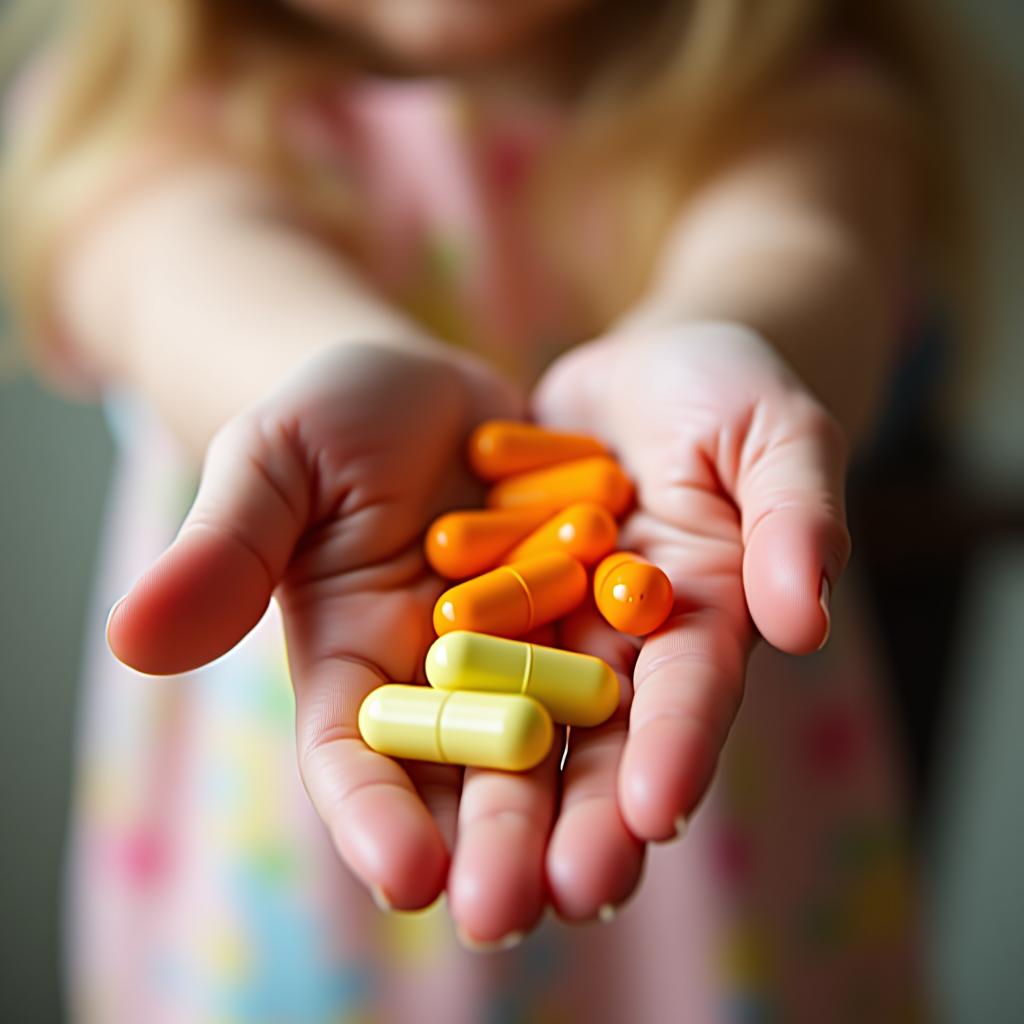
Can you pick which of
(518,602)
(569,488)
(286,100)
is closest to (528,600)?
(518,602)

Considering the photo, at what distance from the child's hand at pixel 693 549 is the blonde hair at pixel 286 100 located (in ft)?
1.39

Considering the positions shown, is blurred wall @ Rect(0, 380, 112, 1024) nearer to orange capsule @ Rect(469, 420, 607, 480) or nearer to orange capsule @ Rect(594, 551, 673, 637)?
orange capsule @ Rect(469, 420, 607, 480)

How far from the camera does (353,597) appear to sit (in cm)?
64

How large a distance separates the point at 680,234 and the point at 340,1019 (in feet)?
2.70

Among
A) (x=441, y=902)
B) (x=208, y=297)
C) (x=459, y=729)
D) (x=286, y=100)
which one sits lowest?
(x=441, y=902)

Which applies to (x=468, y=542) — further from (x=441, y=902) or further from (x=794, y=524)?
(x=441, y=902)

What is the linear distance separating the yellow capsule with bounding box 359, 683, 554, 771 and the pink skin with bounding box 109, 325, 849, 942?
0.01 metres

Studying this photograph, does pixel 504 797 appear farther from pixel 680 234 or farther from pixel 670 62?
pixel 670 62

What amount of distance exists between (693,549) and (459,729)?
20cm

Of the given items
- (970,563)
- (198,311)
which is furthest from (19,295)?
(970,563)

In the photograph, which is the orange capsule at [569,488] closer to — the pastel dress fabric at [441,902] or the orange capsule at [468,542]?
the orange capsule at [468,542]

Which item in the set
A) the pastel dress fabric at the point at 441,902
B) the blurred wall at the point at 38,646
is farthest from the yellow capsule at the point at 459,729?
the blurred wall at the point at 38,646

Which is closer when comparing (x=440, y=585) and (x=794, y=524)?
(x=794, y=524)

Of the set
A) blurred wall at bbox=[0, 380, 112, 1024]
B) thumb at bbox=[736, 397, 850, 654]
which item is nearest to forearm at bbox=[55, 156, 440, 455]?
thumb at bbox=[736, 397, 850, 654]
